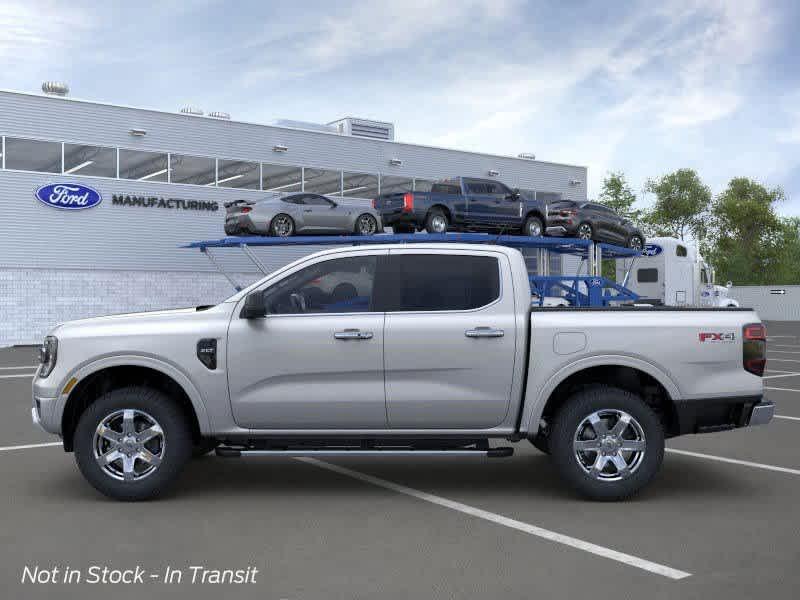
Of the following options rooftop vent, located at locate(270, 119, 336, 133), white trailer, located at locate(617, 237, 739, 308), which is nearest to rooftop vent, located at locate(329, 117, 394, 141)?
rooftop vent, located at locate(270, 119, 336, 133)

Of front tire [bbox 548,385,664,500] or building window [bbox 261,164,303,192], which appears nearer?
front tire [bbox 548,385,664,500]

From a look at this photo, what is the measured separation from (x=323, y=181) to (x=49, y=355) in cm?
2900

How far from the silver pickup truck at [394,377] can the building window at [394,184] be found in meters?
30.3

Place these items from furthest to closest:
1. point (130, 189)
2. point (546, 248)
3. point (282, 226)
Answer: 1. point (130, 189)
2. point (546, 248)
3. point (282, 226)

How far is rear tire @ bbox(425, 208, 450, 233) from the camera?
2311 cm

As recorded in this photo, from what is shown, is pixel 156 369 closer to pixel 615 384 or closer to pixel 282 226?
pixel 615 384

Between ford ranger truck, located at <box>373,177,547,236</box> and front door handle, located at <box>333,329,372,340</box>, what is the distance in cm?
1662

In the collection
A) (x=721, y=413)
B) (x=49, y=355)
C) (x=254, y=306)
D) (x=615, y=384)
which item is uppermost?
(x=254, y=306)

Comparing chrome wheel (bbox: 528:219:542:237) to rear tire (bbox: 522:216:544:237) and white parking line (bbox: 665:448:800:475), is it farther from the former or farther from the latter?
white parking line (bbox: 665:448:800:475)

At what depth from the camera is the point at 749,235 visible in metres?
77.6

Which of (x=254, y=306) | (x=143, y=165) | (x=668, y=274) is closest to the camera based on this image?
(x=254, y=306)

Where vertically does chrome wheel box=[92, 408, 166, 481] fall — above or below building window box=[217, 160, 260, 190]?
below

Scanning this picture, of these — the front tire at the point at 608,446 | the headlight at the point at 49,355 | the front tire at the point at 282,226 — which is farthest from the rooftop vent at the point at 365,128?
the front tire at the point at 608,446

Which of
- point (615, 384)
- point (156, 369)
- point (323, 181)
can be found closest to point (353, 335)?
point (156, 369)
